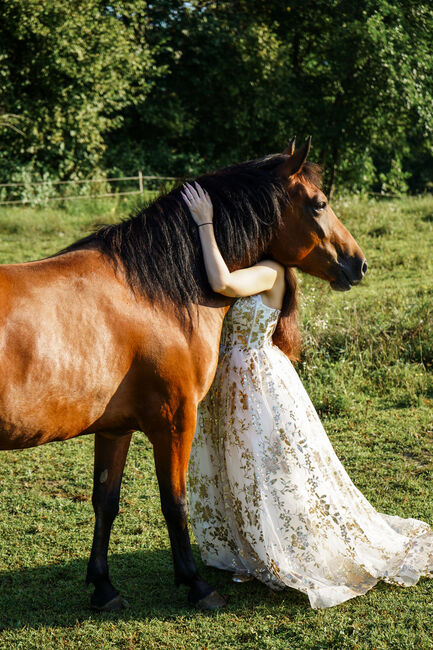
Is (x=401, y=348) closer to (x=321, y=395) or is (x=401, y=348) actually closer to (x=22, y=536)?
(x=321, y=395)

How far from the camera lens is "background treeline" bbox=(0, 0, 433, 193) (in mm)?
15555

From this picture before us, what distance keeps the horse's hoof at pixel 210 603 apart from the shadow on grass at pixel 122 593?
28 mm

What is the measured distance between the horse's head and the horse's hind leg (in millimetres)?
1189

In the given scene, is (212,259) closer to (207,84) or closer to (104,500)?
(104,500)

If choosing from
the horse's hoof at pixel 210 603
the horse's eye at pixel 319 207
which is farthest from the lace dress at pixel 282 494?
the horse's eye at pixel 319 207

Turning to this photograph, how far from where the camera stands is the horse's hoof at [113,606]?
2.98 m

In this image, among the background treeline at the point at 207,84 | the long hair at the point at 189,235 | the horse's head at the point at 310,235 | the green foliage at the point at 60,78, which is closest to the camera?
the long hair at the point at 189,235

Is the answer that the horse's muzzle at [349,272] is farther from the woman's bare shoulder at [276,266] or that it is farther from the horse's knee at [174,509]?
the horse's knee at [174,509]

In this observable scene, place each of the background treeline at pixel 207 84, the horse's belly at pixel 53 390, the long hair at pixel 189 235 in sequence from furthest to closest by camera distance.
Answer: the background treeline at pixel 207 84 < the long hair at pixel 189 235 < the horse's belly at pixel 53 390

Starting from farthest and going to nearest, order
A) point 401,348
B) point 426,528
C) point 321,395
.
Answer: point 401,348 → point 321,395 → point 426,528

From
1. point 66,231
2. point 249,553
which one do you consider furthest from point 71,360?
point 66,231

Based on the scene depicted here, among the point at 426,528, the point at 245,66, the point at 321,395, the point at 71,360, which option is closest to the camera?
the point at 71,360

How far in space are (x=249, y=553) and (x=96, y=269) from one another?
1.58m

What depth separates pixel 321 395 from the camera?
17.8ft
